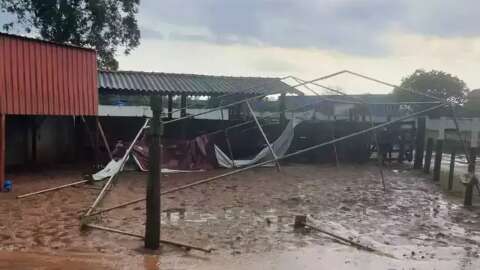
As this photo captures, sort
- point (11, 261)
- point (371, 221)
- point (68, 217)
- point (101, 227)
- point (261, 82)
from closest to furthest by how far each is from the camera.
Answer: point (11, 261), point (101, 227), point (68, 217), point (371, 221), point (261, 82)

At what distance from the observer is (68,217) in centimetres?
882

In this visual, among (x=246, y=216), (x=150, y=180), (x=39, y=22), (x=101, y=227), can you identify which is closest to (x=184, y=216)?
(x=246, y=216)

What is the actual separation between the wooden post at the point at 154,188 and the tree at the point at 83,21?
18.4 m

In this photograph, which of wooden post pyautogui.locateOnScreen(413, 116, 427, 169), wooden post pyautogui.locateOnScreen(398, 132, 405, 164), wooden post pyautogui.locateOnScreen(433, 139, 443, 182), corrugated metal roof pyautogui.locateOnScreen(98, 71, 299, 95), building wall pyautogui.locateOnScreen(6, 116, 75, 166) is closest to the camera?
wooden post pyautogui.locateOnScreen(433, 139, 443, 182)

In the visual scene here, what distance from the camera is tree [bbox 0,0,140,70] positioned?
23.1 m

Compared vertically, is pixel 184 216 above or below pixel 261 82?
below

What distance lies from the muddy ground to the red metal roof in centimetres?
192

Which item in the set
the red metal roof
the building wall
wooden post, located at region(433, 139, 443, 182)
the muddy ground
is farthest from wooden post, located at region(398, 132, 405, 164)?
the building wall

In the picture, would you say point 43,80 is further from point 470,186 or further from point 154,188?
point 470,186

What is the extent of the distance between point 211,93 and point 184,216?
1003cm

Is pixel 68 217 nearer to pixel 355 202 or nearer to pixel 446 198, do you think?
pixel 355 202

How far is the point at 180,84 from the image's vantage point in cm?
1902

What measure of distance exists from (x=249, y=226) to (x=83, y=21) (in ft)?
59.8

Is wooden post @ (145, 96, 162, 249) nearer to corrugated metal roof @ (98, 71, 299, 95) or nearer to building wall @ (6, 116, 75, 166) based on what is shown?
building wall @ (6, 116, 75, 166)
